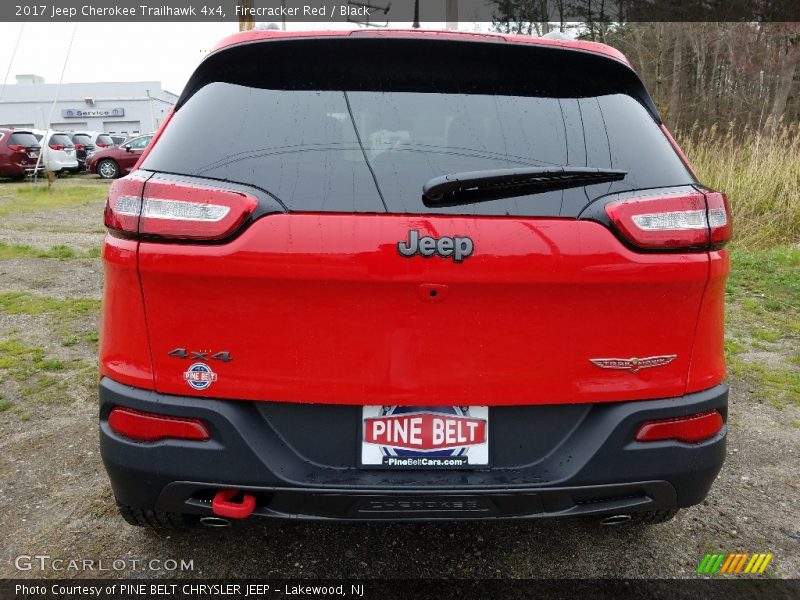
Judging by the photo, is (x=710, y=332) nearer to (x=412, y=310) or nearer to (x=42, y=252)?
(x=412, y=310)

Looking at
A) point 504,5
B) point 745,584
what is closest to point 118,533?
point 745,584

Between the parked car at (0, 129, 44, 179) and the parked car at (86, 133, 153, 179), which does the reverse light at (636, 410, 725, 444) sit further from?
the parked car at (86, 133, 153, 179)

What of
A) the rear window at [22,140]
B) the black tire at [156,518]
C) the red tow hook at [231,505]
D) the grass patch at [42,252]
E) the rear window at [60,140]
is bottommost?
the grass patch at [42,252]

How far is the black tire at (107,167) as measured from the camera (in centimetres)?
1989

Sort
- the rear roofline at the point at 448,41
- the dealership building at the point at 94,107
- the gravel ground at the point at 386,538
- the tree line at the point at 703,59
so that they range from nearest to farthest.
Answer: the rear roofline at the point at 448,41, the gravel ground at the point at 386,538, the tree line at the point at 703,59, the dealership building at the point at 94,107

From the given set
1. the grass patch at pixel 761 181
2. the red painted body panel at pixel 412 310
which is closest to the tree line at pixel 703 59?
the grass patch at pixel 761 181

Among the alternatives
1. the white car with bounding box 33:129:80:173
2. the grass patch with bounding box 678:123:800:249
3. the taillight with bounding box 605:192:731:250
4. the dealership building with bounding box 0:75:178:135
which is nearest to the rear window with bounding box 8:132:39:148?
the white car with bounding box 33:129:80:173

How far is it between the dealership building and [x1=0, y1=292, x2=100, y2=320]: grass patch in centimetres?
4308

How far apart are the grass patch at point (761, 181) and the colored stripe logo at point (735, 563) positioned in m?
6.57

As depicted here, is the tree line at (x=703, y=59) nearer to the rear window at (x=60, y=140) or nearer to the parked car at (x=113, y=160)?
the parked car at (x=113, y=160)

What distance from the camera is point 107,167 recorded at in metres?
20.0

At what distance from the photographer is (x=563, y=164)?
1.69 metres

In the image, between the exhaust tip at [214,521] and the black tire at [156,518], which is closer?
the exhaust tip at [214,521]

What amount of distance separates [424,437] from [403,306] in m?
0.40
